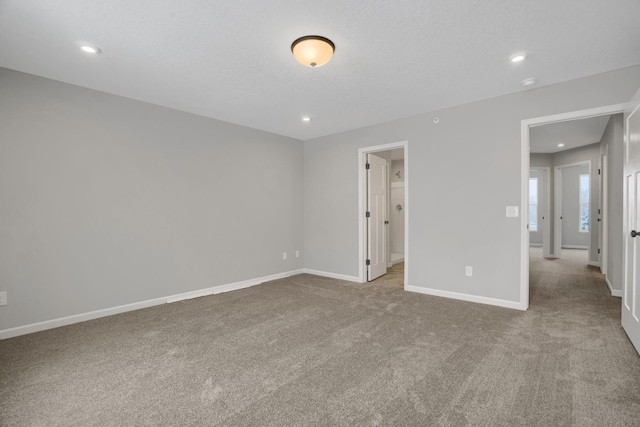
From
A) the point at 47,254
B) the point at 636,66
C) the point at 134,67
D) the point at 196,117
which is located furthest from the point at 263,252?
the point at 636,66

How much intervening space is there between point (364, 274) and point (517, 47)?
11.3 ft

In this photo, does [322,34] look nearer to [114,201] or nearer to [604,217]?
[114,201]

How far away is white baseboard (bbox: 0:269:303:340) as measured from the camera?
9.11ft

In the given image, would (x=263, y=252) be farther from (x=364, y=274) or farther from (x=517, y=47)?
(x=517, y=47)

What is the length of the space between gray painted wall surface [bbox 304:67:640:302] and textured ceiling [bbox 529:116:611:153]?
1.59 m

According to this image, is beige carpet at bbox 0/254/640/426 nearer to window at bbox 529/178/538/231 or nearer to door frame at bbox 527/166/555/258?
door frame at bbox 527/166/555/258

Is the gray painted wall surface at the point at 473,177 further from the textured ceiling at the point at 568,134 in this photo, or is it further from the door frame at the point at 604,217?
the door frame at the point at 604,217

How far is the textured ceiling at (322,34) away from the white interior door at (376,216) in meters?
1.54

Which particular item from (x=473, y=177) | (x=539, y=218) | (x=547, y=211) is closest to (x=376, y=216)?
(x=473, y=177)

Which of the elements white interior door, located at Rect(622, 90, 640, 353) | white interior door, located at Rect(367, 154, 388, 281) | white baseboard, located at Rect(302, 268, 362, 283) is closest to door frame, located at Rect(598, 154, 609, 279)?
white interior door, located at Rect(622, 90, 640, 353)

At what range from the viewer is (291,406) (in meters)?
1.70

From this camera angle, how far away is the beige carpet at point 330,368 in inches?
64.7

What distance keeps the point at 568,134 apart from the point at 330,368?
6.23 meters

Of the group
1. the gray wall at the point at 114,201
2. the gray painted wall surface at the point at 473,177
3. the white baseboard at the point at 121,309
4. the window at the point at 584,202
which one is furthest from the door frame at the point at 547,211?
the gray wall at the point at 114,201
